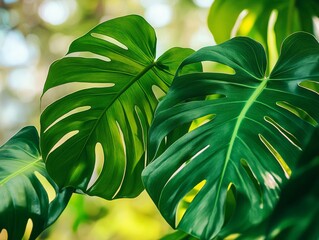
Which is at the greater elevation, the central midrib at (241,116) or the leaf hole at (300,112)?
the central midrib at (241,116)

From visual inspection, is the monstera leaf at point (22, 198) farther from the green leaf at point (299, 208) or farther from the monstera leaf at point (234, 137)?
the green leaf at point (299, 208)

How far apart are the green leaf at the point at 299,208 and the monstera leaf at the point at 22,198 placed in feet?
2.08

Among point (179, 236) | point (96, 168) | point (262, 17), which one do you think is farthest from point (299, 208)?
point (96, 168)

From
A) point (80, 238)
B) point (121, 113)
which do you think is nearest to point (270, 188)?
point (121, 113)

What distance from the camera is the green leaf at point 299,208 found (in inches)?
14.0

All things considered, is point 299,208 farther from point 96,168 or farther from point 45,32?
point 45,32

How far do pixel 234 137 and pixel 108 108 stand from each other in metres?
0.41

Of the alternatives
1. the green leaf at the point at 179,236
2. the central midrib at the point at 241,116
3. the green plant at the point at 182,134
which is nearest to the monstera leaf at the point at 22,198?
the green plant at the point at 182,134

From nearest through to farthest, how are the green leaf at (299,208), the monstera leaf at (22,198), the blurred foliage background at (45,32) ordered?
the green leaf at (299,208)
the monstera leaf at (22,198)
the blurred foliage background at (45,32)

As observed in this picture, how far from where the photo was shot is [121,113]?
108cm

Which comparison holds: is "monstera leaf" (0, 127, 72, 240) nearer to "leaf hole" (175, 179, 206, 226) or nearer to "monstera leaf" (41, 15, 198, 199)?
"monstera leaf" (41, 15, 198, 199)

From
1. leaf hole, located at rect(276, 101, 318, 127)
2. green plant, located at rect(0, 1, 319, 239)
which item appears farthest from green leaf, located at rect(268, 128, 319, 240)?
leaf hole, located at rect(276, 101, 318, 127)

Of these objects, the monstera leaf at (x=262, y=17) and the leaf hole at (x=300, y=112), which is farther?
the monstera leaf at (x=262, y=17)

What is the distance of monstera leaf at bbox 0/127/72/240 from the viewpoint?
939 millimetres
